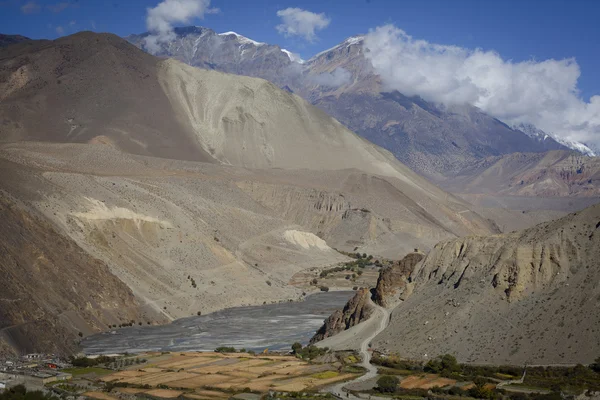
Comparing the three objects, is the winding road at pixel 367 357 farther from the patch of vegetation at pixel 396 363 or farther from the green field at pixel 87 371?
the green field at pixel 87 371

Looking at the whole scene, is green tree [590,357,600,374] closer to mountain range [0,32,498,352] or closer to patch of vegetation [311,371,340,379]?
patch of vegetation [311,371,340,379]

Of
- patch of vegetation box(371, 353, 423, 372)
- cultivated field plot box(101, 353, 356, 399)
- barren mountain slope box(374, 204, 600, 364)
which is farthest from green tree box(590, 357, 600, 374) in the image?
cultivated field plot box(101, 353, 356, 399)

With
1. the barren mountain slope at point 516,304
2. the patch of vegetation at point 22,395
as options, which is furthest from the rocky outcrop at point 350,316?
the patch of vegetation at point 22,395

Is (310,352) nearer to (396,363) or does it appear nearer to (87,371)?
(396,363)

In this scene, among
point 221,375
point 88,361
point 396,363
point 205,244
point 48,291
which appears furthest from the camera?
point 205,244

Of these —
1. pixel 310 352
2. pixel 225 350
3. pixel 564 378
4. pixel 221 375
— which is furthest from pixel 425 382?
pixel 225 350
